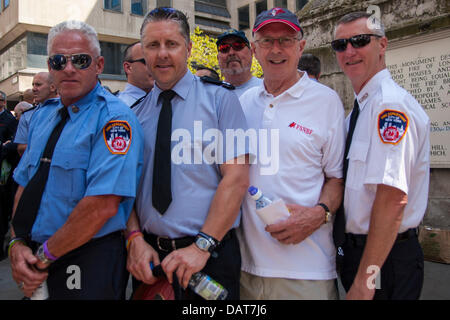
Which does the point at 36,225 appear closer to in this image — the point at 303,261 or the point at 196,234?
the point at 196,234

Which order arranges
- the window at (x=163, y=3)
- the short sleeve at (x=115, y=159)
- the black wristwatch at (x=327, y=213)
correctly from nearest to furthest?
1. the short sleeve at (x=115, y=159)
2. the black wristwatch at (x=327, y=213)
3. the window at (x=163, y=3)

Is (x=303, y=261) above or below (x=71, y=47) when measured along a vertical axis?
below

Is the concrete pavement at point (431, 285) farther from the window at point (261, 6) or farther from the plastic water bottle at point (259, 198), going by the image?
the window at point (261, 6)

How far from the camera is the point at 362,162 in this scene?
209 centimetres

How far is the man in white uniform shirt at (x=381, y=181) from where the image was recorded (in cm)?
196

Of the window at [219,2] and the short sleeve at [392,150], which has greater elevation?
the window at [219,2]

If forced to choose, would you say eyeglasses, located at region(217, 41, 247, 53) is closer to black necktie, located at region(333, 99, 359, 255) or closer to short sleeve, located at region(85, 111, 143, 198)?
Result: black necktie, located at region(333, 99, 359, 255)

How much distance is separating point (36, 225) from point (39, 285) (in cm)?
32

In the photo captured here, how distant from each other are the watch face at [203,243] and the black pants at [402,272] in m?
Result: 0.87

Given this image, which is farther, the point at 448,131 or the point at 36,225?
the point at 448,131

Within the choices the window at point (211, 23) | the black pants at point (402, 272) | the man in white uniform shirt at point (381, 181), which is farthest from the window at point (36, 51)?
the black pants at point (402, 272)
